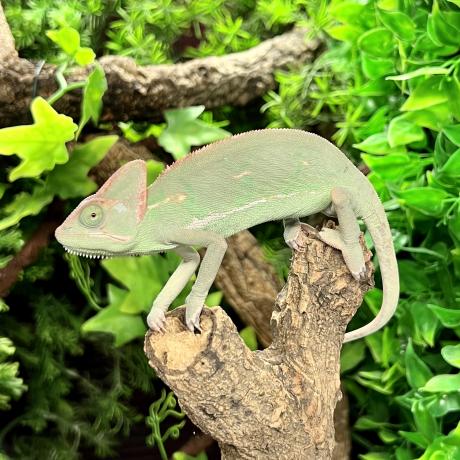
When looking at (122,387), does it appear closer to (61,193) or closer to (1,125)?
(61,193)

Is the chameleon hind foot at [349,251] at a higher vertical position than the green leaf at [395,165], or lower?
higher

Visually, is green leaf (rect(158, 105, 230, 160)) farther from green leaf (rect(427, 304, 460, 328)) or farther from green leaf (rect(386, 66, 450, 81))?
green leaf (rect(427, 304, 460, 328))

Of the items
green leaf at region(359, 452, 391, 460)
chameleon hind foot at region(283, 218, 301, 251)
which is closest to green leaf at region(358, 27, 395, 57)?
chameleon hind foot at region(283, 218, 301, 251)

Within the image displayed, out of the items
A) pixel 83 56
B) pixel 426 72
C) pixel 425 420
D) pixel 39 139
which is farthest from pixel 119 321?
pixel 426 72

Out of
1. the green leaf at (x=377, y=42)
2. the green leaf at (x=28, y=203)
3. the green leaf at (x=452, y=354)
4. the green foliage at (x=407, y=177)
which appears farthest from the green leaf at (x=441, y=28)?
the green leaf at (x=28, y=203)

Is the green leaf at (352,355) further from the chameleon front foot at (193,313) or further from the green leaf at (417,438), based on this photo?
the chameleon front foot at (193,313)
